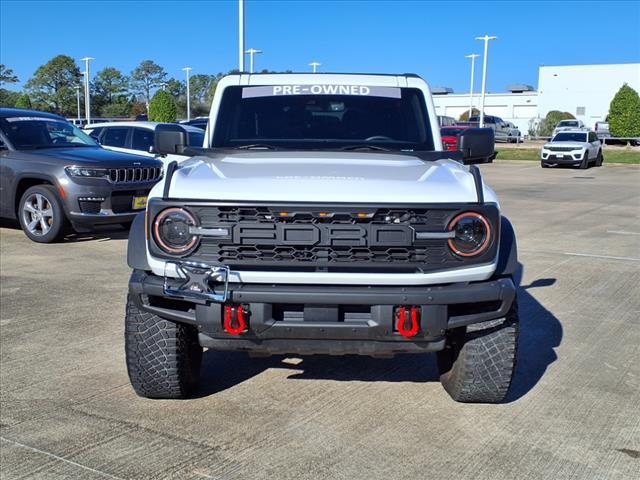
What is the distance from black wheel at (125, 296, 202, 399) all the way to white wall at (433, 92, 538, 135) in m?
75.7

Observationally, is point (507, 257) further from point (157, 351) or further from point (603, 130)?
point (603, 130)

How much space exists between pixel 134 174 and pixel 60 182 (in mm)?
919

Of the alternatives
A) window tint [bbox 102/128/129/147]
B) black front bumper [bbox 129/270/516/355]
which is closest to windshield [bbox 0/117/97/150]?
window tint [bbox 102/128/129/147]

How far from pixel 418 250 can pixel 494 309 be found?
50 cm

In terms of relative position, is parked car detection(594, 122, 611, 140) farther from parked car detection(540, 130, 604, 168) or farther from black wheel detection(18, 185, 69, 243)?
black wheel detection(18, 185, 69, 243)

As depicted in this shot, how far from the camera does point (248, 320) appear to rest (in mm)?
3492

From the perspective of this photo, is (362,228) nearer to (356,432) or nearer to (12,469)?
(356,432)

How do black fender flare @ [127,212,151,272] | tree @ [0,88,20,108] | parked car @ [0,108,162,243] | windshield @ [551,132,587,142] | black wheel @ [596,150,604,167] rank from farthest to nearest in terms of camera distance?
tree @ [0,88,20,108] → black wheel @ [596,150,604,167] → windshield @ [551,132,587,142] → parked car @ [0,108,162,243] → black fender flare @ [127,212,151,272]

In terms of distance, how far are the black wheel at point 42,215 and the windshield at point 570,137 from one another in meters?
25.1

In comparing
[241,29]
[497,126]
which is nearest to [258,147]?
[241,29]

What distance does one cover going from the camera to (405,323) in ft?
11.5

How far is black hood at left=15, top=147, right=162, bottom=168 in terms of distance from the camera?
918cm

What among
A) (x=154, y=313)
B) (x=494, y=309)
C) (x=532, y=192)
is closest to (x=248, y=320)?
(x=154, y=313)

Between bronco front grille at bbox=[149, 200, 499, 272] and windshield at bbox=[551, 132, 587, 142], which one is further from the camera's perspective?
windshield at bbox=[551, 132, 587, 142]
